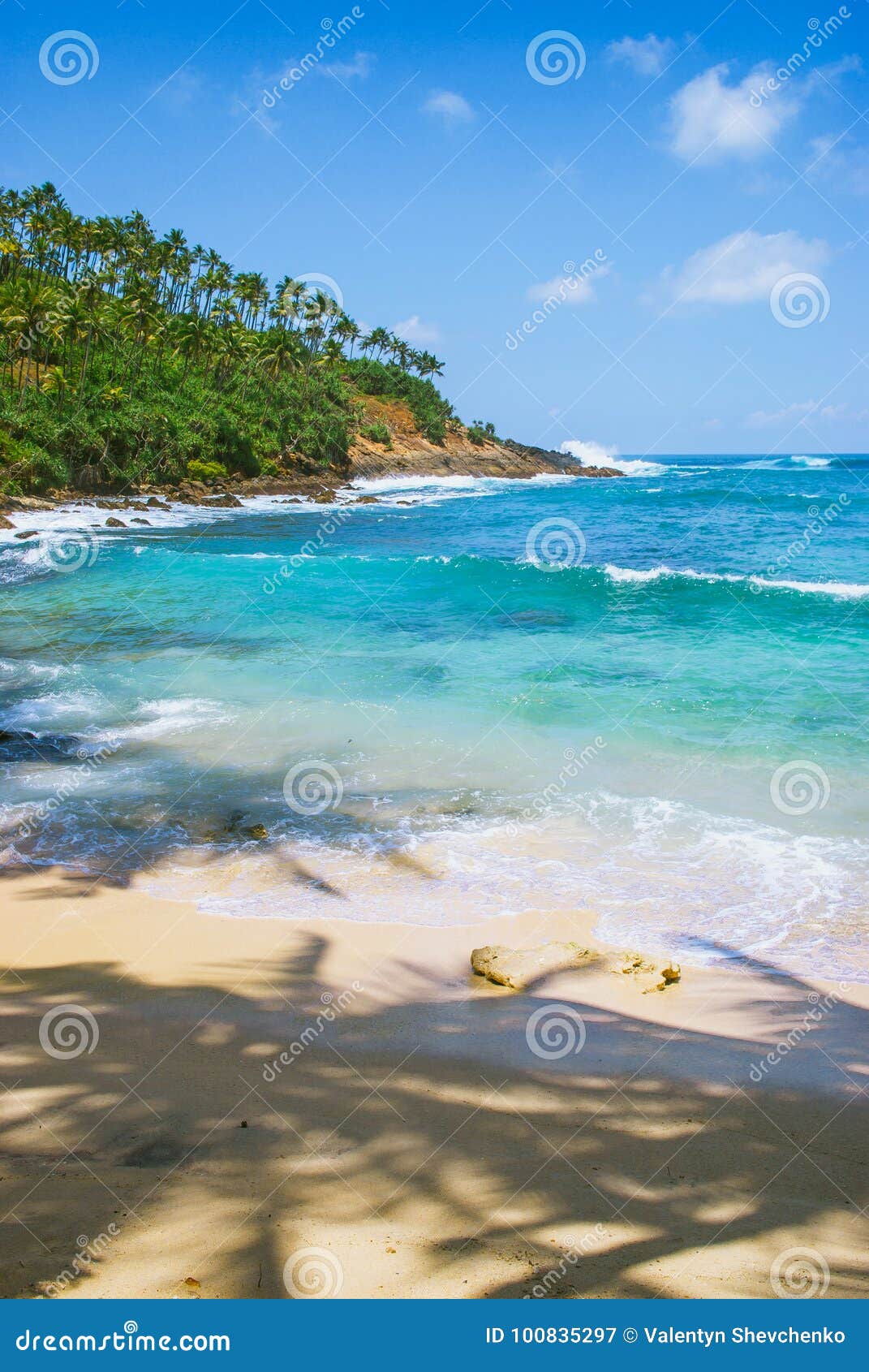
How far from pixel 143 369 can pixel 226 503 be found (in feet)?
63.8

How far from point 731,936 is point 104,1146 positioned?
17.3 feet

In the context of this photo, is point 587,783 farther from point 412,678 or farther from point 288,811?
point 412,678

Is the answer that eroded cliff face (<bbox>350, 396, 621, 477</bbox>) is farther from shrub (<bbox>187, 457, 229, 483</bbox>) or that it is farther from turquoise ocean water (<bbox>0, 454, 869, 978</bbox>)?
turquoise ocean water (<bbox>0, 454, 869, 978</bbox>)

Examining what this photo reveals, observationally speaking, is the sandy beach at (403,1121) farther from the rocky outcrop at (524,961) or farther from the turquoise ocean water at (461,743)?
the turquoise ocean water at (461,743)

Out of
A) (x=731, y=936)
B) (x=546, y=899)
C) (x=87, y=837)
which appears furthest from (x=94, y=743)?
(x=731, y=936)

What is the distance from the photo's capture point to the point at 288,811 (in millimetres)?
9734

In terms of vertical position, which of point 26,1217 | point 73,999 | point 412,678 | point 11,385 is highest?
point 11,385

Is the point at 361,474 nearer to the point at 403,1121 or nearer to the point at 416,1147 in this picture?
the point at 403,1121

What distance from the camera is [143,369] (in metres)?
60.9

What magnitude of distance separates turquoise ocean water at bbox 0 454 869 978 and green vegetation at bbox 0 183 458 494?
23.6m

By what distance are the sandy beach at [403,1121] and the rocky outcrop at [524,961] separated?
10 centimetres

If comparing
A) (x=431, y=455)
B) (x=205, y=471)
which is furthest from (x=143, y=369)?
(x=431, y=455)

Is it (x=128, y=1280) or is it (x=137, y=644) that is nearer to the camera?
(x=128, y=1280)

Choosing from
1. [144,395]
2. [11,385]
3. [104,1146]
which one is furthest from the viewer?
[144,395]
